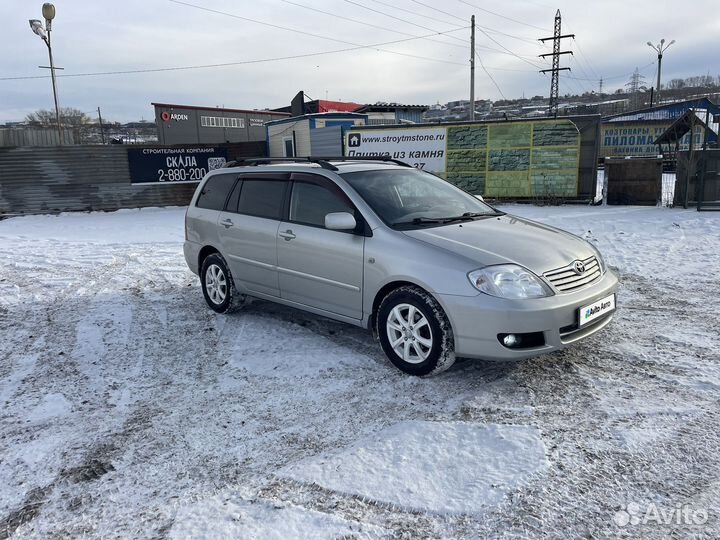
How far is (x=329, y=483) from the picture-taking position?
9.70 feet

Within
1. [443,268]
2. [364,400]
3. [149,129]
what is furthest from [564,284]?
[149,129]

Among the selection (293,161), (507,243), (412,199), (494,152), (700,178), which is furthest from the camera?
(494,152)

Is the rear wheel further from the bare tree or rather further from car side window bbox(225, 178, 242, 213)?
the bare tree

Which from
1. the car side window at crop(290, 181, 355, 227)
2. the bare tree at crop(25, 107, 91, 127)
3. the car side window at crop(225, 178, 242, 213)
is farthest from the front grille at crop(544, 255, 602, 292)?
the bare tree at crop(25, 107, 91, 127)

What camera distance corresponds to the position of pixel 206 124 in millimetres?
44375

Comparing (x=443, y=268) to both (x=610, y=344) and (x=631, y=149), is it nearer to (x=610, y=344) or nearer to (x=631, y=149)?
(x=610, y=344)

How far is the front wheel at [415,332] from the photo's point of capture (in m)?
4.04

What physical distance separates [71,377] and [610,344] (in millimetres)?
4682

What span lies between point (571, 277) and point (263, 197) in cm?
314

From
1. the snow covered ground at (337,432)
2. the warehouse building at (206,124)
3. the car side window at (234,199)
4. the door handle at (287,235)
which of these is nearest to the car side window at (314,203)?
the door handle at (287,235)

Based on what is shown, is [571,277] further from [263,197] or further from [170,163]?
[170,163]

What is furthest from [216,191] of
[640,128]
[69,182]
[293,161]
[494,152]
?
[640,128]

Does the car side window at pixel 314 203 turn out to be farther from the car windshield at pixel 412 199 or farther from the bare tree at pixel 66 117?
the bare tree at pixel 66 117

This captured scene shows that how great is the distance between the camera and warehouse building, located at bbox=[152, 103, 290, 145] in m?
41.7
